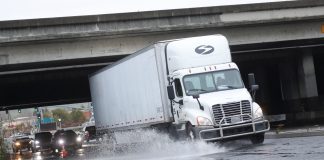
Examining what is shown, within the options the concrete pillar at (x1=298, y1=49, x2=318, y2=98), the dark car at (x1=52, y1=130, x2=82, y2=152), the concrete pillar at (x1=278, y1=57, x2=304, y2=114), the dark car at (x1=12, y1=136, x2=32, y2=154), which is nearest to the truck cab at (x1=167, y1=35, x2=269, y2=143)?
the dark car at (x1=52, y1=130, x2=82, y2=152)

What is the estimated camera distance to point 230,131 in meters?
A: 17.7

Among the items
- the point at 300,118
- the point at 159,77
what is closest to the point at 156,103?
the point at 159,77

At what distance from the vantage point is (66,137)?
39.4 m

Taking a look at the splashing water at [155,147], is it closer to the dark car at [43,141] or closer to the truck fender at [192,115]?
the truck fender at [192,115]

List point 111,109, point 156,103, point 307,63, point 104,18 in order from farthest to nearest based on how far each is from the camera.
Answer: point 307,63 → point 104,18 → point 111,109 → point 156,103

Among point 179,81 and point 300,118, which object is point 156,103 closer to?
point 179,81

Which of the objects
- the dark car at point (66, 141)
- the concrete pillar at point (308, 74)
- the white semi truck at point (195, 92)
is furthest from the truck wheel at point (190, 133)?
the concrete pillar at point (308, 74)

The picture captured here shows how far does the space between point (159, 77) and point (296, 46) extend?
21.5 meters

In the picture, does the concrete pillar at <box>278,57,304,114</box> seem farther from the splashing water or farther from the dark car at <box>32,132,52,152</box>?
the splashing water

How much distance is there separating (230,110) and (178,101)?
5.80 ft

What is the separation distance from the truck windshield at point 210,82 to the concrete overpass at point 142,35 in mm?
12731

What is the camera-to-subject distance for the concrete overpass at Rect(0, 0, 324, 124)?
1193 inches

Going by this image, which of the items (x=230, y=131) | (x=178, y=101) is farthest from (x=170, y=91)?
Result: (x=230, y=131)

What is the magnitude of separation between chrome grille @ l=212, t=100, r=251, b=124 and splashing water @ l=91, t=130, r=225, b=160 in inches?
35.8
